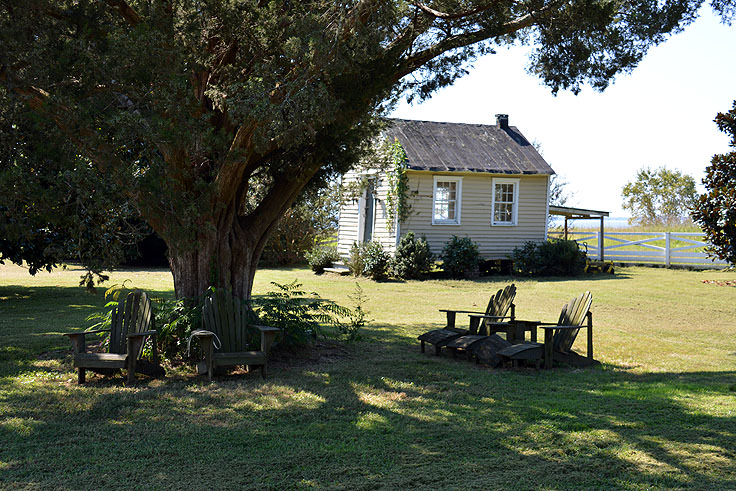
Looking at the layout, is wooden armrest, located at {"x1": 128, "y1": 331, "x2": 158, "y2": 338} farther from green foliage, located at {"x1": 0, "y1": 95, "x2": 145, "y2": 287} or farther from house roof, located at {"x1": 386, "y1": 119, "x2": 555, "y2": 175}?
house roof, located at {"x1": 386, "y1": 119, "x2": 555, "y2": 175}

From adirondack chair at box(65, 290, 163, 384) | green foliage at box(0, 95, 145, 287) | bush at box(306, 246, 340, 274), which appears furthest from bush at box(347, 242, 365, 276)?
green foliage at box(0, 95, 145, 287)

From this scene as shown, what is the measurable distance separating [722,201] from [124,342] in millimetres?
10574

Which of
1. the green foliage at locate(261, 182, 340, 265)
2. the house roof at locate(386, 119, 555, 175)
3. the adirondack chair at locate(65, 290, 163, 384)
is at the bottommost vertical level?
the adirondack chair at locate(65, 290, 163, 384)

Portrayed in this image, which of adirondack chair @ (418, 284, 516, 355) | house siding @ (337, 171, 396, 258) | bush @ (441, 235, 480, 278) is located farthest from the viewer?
house siding @ (337, 171, 396, 258)

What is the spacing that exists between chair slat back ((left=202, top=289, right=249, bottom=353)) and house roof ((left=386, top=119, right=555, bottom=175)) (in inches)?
603

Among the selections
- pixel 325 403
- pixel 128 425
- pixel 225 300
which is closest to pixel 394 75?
pixel 225 300

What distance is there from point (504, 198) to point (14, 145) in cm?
1960

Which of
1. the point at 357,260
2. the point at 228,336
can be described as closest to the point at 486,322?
the point at 228,336

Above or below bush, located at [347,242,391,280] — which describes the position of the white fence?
above

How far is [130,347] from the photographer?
7266 mm

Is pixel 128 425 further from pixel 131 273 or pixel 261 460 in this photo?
pixel 131 273

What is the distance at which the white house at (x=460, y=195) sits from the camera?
23.5m

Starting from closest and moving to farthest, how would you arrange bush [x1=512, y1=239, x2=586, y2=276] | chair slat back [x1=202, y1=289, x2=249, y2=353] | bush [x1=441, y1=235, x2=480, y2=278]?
chair slat back [x1=202, y1=289, x2=249, y2=353] → bush [x1=441, y1=235, x2=480, y2=278] → bush [x1=512, y1=239, x2=586, y2=276]

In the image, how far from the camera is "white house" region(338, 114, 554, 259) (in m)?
23.5
